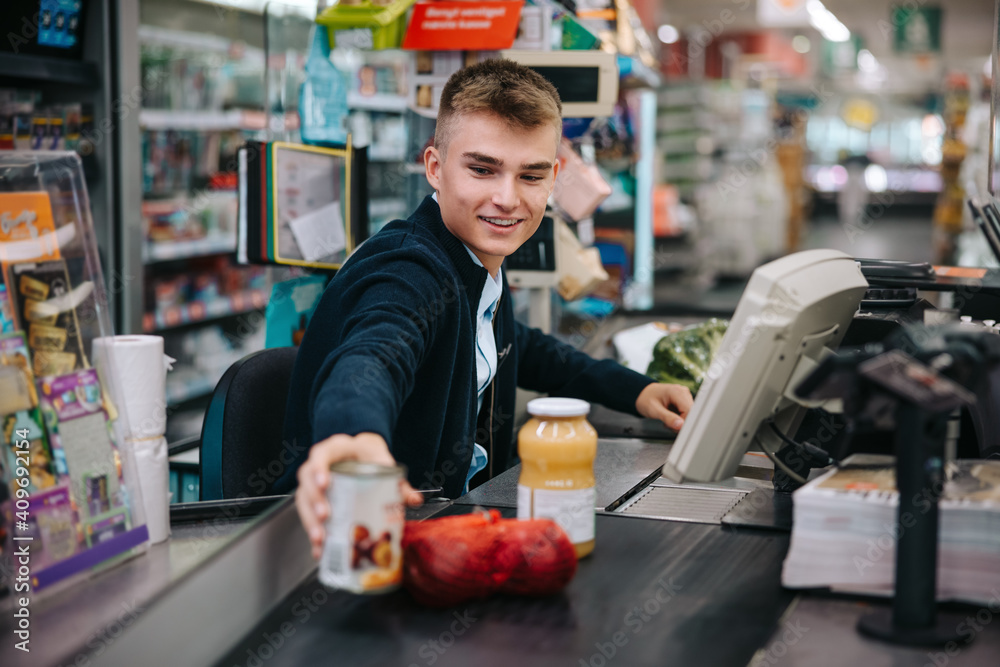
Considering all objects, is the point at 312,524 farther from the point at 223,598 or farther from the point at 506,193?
the point at 506,193

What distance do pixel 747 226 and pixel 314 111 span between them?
8.49 metres

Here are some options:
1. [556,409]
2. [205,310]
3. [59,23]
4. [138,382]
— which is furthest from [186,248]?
[556,409]

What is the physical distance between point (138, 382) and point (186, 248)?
349 centimetres

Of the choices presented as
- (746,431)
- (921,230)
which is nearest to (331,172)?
(746,431)

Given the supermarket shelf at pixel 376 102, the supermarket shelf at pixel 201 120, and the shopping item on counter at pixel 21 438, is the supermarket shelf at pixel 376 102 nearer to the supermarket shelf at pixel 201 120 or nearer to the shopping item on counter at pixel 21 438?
the supermarket shelf at pixel 201 120

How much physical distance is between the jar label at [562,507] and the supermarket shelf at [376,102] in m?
4.42

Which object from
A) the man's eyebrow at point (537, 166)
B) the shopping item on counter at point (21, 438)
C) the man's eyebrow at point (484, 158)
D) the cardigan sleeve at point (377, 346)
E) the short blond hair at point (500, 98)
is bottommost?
the shopping item on counter at point (21, 438)

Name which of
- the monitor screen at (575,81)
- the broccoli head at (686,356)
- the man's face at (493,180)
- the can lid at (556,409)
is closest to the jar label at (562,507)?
the can lid at (556,409)

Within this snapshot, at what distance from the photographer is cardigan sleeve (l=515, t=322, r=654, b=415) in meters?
2.29

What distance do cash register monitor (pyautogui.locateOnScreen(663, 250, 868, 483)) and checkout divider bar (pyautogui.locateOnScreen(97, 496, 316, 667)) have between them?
21.5 inches

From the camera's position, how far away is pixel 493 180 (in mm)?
1794

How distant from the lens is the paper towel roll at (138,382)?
1399mm

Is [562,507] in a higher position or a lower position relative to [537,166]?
lower

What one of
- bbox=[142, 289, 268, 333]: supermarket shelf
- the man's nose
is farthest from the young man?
bbox=[142, 289, 268, 333]: supermarket shelf
